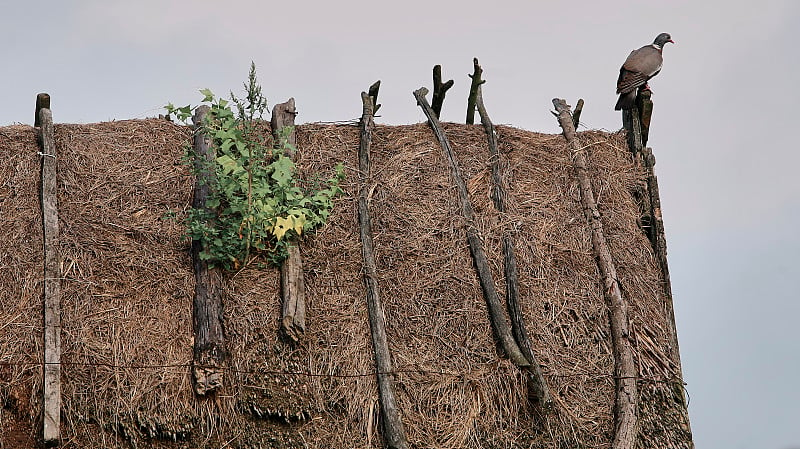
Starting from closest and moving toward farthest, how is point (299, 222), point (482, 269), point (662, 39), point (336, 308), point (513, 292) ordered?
point (336, 308) < point (299, 222) < point (513, 292) < point (482, 269) < point (662, 39)

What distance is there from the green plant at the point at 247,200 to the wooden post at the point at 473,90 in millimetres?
2404

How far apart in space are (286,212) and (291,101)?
1926 millimetres

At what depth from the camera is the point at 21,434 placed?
9.54 m

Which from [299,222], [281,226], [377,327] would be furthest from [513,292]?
[281,226]

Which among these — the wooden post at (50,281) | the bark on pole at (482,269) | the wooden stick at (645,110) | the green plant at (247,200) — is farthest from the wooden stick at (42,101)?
the wooden stick at (645,110)

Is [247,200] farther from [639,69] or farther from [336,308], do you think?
[639,69]

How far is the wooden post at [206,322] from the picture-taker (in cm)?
984

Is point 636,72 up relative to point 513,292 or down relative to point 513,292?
up

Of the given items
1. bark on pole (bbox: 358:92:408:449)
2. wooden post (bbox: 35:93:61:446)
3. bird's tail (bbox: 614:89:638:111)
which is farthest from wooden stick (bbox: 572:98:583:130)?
wooden post (bbox: 35:93:61:446)

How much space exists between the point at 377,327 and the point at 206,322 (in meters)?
1.69

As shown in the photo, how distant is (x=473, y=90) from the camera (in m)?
12.5

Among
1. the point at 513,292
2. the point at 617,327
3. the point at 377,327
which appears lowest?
the point at 617,327

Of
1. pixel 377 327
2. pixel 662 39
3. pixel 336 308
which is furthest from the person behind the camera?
pixel 662 39

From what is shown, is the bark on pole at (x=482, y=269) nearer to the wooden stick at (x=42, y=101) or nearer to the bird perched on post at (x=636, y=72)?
the bird perched on post at (x=636, y=72)
